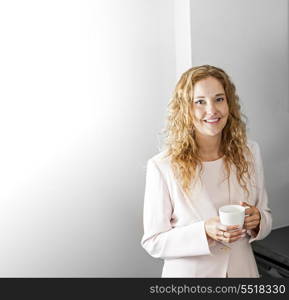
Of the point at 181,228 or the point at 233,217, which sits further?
the point at 181,228

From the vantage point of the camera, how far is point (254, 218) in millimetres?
1309

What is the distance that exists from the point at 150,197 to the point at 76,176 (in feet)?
1.71

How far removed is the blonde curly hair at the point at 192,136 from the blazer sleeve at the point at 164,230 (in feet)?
0.23

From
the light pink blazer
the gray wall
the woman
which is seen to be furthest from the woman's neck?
the gray wall

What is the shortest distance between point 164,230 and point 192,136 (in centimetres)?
32

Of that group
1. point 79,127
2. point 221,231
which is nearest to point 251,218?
point 221,231

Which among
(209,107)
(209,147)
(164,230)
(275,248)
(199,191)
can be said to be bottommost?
(275,248)

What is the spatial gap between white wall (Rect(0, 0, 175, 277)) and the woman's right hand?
672mm

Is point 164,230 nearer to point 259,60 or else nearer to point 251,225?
point 251,225

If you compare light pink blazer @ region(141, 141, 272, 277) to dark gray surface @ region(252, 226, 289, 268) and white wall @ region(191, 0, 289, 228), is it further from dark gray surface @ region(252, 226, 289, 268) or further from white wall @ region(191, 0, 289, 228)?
white wall @ region(191, 0, 289, 228)

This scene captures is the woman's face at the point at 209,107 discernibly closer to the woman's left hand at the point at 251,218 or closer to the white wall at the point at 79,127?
the woman's left hand at the point at 251,218

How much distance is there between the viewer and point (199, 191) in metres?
1.34

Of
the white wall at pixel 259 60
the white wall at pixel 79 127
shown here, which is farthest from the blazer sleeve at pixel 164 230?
the white wall at pixel 259 60

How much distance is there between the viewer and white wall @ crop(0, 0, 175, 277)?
163 cm
